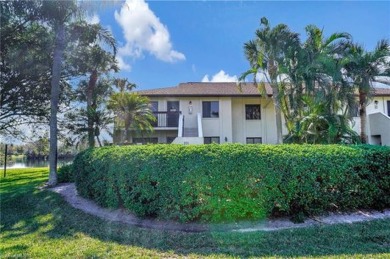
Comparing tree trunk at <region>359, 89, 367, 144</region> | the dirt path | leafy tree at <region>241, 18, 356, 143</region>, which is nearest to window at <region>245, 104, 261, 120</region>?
leafy tree at <region>241, 18, 356, 143</region>

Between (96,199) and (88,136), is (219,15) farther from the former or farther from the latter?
(88,136)

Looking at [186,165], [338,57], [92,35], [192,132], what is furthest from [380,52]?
[92,35]

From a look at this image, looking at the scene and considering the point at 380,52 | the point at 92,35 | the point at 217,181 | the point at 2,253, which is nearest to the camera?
the point at 2,253

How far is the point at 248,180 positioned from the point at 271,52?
12030mm

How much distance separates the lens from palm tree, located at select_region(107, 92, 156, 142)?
54.4ft

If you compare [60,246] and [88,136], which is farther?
[88,136]

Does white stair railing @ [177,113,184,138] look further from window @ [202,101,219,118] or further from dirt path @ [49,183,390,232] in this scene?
dirt path @ [49,183,390,232]

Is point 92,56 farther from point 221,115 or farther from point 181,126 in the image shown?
point 221,115

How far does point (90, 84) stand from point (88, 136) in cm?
363

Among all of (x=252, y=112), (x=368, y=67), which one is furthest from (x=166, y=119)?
(x=368, y=67)

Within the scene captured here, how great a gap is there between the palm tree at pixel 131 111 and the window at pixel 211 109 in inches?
184

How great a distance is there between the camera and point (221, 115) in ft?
66.0

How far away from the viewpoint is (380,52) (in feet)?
45.3

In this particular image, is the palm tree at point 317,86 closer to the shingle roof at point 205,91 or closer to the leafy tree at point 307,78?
the leafy tree at point 307,78
